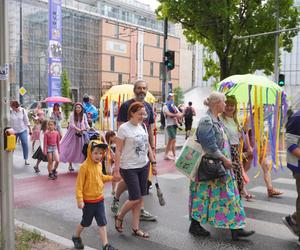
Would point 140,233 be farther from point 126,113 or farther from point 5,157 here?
point 5,157

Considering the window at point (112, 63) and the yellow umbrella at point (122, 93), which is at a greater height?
the window at point (112, 63)

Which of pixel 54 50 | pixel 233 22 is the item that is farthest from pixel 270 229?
pixel 54 50

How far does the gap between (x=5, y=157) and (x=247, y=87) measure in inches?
177

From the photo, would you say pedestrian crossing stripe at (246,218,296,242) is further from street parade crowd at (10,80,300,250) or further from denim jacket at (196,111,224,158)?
denim jacket at (196,111,224,158)

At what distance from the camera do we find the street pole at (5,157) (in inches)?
152

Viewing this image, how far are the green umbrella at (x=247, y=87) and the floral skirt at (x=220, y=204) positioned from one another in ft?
7.27

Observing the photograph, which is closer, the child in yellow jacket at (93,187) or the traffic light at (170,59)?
the child in yellow jacket at (93,187)

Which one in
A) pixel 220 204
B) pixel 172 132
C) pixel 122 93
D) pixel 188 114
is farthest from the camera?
pixel 188 114

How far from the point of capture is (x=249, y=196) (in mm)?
7258

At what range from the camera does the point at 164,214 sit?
20.4 ft

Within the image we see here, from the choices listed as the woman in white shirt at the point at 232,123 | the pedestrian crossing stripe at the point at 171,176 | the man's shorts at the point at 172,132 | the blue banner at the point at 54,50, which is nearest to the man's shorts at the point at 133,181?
the woman in white shirt at the point at 232,123

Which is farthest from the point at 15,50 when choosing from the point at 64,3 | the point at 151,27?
the point at 151,27

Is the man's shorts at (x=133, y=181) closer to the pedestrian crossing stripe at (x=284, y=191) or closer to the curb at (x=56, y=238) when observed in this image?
the curb at (x=56, y=238)

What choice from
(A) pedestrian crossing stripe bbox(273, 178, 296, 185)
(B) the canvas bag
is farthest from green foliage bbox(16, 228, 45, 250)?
(A) pedestrian crossing stripe bbox(273, 178, 296, 185)
